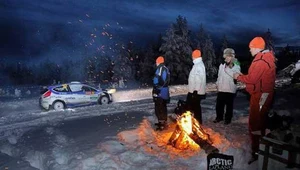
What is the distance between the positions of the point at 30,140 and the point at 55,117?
353 cm

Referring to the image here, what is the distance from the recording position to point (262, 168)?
4.50 metres

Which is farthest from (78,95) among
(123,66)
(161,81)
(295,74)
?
(123,66)

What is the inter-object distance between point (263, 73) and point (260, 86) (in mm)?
264

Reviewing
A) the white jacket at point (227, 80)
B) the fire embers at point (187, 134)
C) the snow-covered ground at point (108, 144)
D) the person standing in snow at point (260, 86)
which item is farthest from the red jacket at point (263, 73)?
the white jacket at point (227, 80)

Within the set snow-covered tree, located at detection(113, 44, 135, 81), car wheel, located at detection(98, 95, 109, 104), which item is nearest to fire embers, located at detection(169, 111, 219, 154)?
car wheel, located at detection(98, 95, 109, 104)

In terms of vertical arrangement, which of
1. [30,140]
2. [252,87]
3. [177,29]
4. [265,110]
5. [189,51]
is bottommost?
[30,140]

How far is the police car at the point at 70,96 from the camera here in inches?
586

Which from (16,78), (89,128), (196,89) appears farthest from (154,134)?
(16,78)

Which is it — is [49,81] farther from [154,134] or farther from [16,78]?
[154,134]

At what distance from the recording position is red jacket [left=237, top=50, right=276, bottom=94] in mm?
5219

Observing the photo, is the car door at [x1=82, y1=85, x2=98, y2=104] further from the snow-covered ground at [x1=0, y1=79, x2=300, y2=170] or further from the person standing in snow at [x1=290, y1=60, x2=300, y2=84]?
the person standing in snow at [x1=290, y1=60, x2=300, y2=84]

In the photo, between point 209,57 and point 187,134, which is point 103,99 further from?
point 209,57

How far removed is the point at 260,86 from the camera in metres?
5.27

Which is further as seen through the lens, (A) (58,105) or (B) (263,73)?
(A) (58,105)
